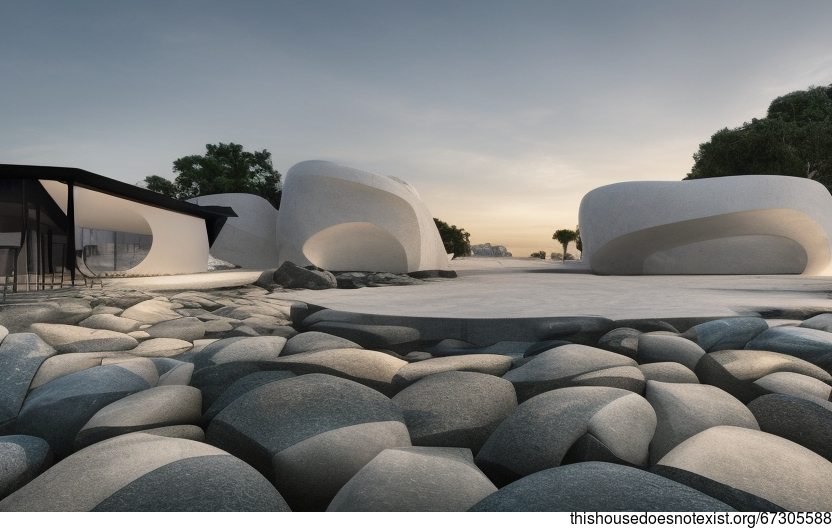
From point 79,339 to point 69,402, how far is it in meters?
1.76

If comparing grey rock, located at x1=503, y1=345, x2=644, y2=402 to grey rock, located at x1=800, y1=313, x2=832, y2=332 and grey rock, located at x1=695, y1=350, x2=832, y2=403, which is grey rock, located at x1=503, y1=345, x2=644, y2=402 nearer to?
grey rock, located at x1=695, y1=350, x2=832, y2=403

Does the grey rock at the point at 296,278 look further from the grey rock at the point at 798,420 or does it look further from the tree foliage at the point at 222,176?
the tree foliage at the point at 222,176

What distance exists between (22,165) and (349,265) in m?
9.91

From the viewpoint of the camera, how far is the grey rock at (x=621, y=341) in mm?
3838

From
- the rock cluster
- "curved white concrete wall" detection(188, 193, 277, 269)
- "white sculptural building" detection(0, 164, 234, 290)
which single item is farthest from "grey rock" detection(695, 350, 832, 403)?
"curved white concrete wall" detection(188, 193, 277, 269)

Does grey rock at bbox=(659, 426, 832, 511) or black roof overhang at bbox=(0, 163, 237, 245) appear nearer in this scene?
grey rock at bbox=(659, 426, 832, 511)

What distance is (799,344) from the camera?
3.56 meters

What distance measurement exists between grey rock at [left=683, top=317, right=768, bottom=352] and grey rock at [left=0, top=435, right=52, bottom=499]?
4.46 m

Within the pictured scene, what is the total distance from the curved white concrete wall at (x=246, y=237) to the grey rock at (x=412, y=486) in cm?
2285

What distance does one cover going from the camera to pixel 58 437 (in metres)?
2.71

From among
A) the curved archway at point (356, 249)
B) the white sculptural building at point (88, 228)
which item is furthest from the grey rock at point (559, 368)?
the curved archway at point (356, 249)

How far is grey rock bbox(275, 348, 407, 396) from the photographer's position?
317 cm
